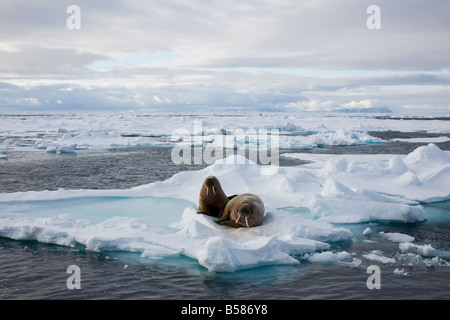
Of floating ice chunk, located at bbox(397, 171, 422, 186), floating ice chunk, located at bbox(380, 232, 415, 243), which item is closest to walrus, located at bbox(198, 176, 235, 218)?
floating ice chunk, located at bbox(380, 232, 415, 243)

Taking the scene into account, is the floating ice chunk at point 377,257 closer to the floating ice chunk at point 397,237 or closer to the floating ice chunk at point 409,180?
the floating ice chunk at point 397,237

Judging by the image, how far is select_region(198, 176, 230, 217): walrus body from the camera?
8.33 meters

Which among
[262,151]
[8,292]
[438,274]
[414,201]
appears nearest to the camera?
[8,292]

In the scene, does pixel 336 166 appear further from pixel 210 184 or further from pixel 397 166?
pixel 210 184

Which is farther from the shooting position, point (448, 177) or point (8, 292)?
point (448, 177)

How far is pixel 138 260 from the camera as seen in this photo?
6543 millimetres

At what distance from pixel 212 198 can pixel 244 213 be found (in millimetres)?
1149

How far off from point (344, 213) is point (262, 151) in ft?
57.7

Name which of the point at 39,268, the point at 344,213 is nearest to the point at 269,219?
the point at 344,213

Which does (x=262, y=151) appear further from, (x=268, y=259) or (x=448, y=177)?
(x=268, y=259)

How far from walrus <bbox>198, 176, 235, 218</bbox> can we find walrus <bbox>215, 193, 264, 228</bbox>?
455mm

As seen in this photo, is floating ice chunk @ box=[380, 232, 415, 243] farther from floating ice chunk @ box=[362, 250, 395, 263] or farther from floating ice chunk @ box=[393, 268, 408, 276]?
floating ice chunk @ box=[393, 268, 408, 276]

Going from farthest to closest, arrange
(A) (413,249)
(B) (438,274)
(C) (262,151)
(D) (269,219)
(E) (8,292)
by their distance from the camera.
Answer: (C) (262,151), (D) (269,219), (A) (413,249), (B) (438,274), (E) (8,292)

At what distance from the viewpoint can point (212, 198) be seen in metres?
8.35
